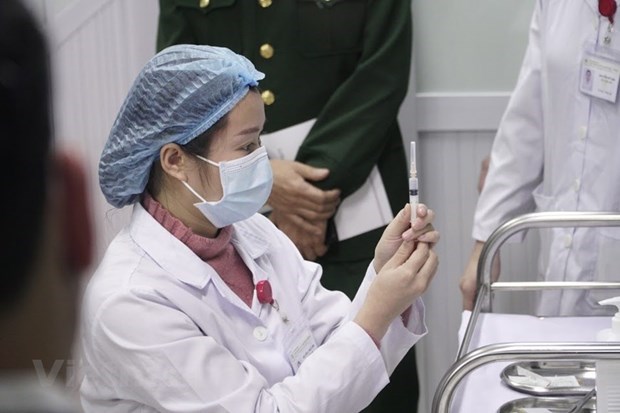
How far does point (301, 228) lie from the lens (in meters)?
2.56

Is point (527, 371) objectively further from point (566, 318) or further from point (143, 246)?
point (143, 246)

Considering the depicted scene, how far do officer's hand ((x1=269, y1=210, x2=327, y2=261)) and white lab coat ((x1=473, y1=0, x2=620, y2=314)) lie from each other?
405 millimetres

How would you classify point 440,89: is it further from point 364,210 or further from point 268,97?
point 268,97

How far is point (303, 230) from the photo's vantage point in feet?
8.43

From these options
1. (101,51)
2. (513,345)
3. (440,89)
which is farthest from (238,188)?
(101,51)

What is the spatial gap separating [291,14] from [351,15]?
16cm

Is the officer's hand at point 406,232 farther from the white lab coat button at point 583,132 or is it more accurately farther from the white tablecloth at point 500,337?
the white lab coat button at point 583,132

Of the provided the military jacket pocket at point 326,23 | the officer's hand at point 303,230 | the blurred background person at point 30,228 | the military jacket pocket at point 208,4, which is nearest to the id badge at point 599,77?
the military jacket pocket at point 326,23

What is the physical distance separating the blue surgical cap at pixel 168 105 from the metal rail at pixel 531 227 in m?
0.62

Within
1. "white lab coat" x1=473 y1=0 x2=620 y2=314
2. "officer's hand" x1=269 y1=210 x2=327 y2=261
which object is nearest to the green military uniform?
"officer's hand" x1=269 y1=210 x2=327 y2=261

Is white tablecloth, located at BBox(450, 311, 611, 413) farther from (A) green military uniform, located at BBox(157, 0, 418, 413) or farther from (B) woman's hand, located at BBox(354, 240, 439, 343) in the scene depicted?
(A) green military uniform, located at BBox(157, 0, 418, 413)

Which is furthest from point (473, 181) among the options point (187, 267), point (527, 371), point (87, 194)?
point (87, 194)

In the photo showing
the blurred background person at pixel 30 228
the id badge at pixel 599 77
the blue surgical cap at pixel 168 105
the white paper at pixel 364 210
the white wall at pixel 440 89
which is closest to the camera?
the blurred background person at pixel 30 228

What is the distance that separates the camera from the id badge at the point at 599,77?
2.16m
